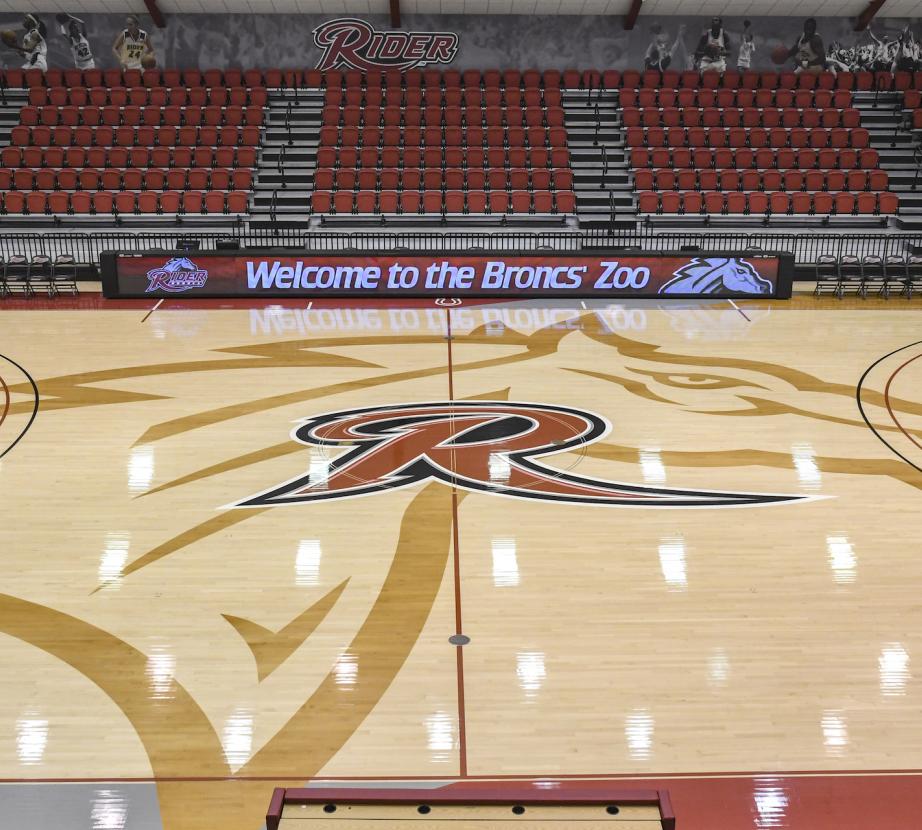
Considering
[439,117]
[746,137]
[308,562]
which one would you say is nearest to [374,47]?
[439,117]

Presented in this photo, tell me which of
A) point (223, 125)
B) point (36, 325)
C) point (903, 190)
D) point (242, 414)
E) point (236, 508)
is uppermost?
point (223, 125)

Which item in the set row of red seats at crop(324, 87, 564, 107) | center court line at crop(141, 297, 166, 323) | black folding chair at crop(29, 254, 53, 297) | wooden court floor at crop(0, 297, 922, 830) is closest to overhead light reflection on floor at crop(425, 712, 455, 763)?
wooden court floor at crop(0, 297, 922, 830)

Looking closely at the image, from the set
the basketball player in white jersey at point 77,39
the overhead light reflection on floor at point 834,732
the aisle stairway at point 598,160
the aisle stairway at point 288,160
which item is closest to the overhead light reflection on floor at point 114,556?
the overhead light reflection on floor at point 834,732

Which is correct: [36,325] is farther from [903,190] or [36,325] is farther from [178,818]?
[903,190]

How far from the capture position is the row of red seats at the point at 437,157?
20719 millimetres

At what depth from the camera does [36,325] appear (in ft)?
45.3

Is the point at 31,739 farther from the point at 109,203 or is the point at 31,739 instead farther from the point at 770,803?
the point at 109,203

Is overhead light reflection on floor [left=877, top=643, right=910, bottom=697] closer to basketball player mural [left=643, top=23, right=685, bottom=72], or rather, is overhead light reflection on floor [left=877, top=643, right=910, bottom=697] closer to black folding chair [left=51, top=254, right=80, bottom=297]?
black folding chair [left=51, top=254, right=80, bottom=297]

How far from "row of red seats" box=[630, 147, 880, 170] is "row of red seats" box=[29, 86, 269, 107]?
396 inches

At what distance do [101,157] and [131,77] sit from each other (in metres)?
3.55

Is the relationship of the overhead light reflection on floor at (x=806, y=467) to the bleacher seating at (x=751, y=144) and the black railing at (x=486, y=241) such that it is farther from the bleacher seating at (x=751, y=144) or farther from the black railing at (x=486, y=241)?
the bleacher seating at (x=751, y=144)

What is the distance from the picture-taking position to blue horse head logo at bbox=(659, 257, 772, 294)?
1554 centimetres

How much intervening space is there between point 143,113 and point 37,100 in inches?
117

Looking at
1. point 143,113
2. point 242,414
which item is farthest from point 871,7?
point 242,414
